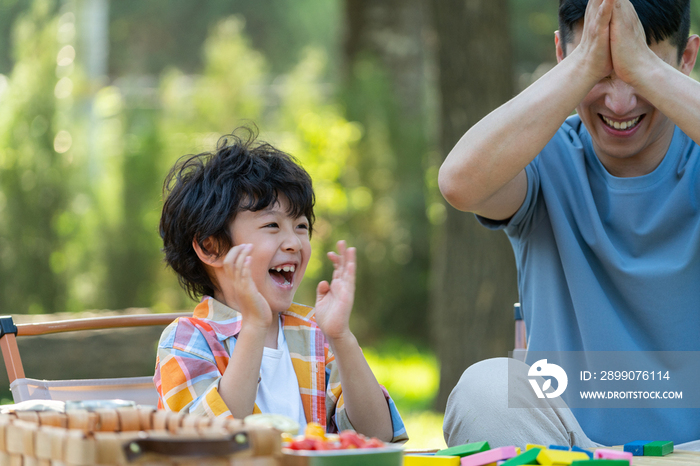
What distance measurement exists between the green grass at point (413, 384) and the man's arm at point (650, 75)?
248cm

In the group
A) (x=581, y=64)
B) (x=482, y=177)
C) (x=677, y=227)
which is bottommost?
(x=677, y=227)

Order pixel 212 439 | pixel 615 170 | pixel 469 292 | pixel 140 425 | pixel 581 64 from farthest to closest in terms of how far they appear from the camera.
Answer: pixel 469 292 < pixel 615 170 < pixel 581 64 < pixel 140 425 < pixel 212 439

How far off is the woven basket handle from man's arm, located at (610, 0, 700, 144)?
1.30 meters

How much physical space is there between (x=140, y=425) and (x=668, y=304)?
1.38 metres

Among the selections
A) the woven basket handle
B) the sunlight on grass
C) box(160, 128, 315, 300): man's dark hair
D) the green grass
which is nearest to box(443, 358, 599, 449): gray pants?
box(160, 128, 315, 300): man's dark hair

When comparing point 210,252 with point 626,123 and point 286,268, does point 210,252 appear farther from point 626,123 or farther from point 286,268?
point 626,123

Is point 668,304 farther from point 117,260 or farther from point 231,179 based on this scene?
point 117,260

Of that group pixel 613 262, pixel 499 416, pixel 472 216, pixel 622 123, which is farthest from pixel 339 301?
pixel 472 216

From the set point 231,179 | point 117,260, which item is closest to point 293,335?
point 231,179

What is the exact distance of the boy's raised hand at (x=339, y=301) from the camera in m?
1.55

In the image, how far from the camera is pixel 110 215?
21.9 ft

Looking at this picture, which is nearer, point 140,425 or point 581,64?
point 140,425

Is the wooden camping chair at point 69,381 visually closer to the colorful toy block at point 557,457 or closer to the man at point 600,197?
the man at point 600,197

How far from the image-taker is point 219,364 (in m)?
1.67
